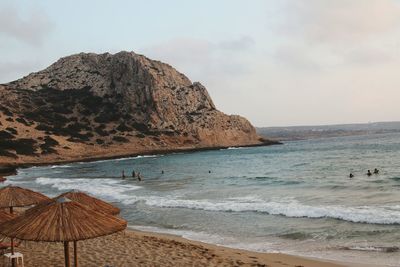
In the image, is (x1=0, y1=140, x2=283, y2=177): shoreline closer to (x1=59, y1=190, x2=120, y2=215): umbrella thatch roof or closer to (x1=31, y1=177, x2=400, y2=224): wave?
(x1=31, y1=177, x2=400, y2=224): wave

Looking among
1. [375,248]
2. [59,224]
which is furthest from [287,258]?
[59,224]

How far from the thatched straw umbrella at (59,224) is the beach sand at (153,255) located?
4395 mm

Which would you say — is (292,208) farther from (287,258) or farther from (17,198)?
(17,198)

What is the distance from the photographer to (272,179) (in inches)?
1599

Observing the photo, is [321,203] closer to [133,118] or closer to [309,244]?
[309,244]

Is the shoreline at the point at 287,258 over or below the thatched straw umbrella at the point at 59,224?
below

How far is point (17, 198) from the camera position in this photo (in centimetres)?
1386

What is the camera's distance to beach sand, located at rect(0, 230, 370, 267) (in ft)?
43.1

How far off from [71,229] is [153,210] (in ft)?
56.1

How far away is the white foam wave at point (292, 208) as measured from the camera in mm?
19531

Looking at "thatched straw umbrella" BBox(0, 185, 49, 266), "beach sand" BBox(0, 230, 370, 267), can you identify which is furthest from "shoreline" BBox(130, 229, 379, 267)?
"thatched straw umbrella" BBox(0, 185, 49, 266)

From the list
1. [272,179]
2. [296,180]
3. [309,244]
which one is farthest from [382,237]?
[272,179]

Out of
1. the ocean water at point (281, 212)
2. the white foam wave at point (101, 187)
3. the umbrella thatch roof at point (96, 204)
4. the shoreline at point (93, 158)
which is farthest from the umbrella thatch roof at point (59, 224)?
the shoreline at point (93, 158)

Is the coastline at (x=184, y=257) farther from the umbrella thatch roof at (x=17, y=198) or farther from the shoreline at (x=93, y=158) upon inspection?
the shoreline at (x=93, y=158)
